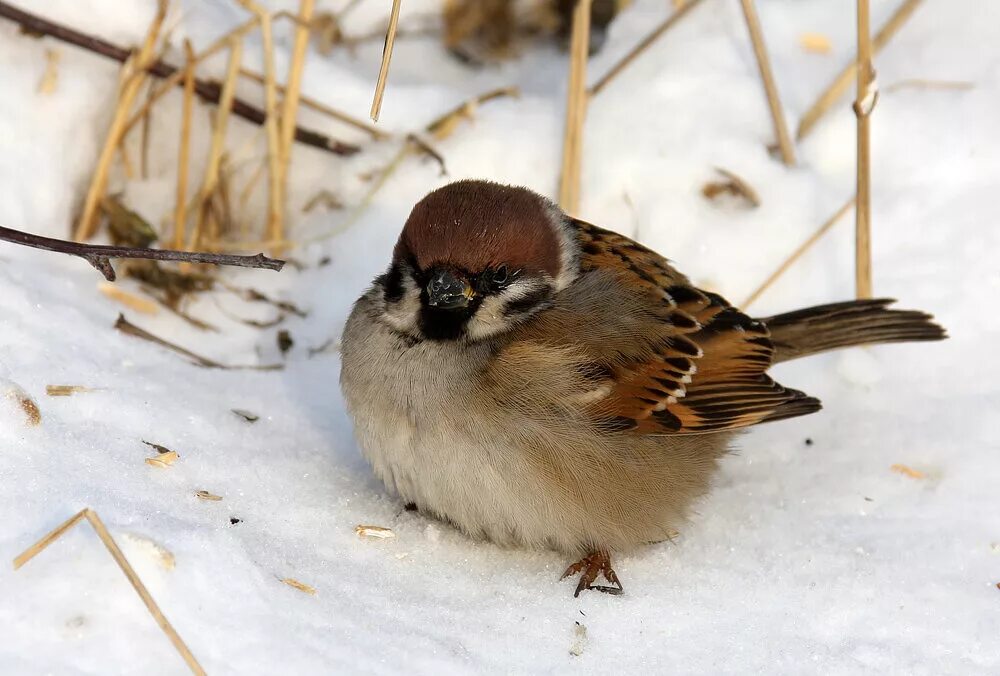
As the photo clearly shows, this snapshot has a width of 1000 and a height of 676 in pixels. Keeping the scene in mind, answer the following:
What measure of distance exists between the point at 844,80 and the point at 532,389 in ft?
6.45

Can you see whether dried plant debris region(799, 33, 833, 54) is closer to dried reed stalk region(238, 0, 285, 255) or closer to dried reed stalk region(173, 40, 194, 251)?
dried reed stalk region(238, 0, 285, 255)

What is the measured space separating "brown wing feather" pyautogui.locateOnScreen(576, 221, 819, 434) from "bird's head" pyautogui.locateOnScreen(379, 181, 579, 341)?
24 centimetres

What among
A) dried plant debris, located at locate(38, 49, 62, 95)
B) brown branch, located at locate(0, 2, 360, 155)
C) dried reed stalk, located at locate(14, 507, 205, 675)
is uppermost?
brown branch, located at locate(0, 2, 360, 155)

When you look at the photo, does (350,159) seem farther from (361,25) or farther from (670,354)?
(670,354)

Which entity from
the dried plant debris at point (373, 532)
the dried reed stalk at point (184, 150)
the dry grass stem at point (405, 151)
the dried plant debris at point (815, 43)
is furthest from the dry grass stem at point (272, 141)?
the dried plant debris at point (815, 43)

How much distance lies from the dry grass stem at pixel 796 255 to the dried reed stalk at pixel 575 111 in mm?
692

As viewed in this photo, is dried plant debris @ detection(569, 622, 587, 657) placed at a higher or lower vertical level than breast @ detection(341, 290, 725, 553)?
lower

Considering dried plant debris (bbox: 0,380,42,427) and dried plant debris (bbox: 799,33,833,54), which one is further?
dried plant debris (bbox: 799,33,833,54)

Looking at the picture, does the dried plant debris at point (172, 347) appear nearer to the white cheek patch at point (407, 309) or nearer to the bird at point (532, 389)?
the bird at point (532, 389)

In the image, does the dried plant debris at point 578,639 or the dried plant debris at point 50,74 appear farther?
the dried plant debris at point 50,74

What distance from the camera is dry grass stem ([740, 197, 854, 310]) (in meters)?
3.74

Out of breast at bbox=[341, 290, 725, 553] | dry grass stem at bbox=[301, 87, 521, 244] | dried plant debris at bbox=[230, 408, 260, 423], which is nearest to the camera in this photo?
breast at bbox=[341, 290, 725, 553]

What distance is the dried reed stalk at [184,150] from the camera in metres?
3.71

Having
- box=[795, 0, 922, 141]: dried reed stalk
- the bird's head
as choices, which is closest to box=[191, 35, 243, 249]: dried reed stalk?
the bird's head
